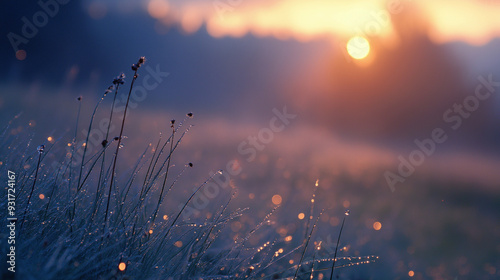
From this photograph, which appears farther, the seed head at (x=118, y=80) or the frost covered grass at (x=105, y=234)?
the seed head at (x=118, y=80)

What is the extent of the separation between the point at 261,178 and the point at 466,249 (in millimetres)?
2758

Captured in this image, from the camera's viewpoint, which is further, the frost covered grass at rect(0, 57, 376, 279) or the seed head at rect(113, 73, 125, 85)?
the seed head at rect(113, 73, 125, 85)

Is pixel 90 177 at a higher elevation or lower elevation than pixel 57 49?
lower

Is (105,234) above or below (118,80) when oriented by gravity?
below

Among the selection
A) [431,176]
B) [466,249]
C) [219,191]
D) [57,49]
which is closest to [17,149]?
[219,191]

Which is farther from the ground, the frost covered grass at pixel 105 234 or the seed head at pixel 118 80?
the seed head at pixel 118 80

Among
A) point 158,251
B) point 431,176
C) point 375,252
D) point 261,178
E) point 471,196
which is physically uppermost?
point 431,176

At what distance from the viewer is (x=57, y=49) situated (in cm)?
2547

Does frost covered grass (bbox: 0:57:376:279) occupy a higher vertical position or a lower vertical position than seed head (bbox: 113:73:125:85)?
lower

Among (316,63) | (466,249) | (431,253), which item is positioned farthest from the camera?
(316,63)

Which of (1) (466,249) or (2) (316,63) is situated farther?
(2) (316,63)

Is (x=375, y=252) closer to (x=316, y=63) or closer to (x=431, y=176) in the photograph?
(x=431, y=176)

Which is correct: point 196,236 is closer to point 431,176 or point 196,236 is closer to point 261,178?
point 261,178

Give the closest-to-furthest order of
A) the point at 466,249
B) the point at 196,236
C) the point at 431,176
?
the point at 196,236 < the point at 466,249 < the point at 431,176
